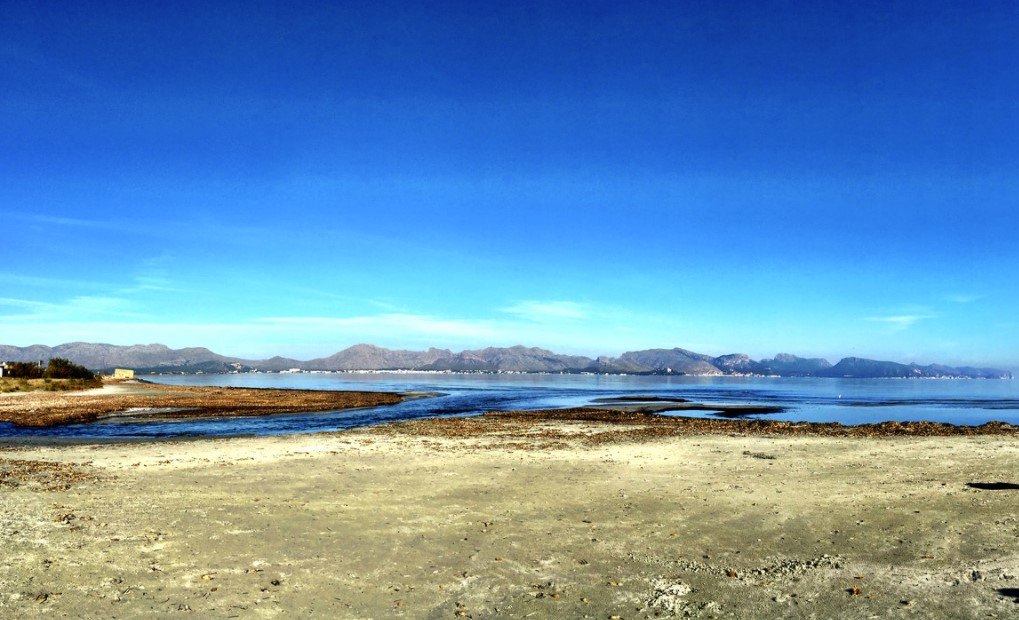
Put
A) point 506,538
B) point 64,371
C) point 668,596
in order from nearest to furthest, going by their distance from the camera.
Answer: point 668,596 → point 506,538 → point 64,371

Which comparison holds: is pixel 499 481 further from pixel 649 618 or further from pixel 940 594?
pixel 940 594

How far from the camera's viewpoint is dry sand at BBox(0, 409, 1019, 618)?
8.66m

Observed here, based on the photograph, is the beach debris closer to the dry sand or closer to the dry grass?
the dry sand

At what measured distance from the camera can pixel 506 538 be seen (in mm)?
11656

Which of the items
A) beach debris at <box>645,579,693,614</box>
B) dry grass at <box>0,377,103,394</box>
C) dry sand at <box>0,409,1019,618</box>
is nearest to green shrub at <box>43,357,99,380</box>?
dry grass at <box>0,377,103,394</box>

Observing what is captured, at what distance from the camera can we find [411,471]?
1897 centimetres

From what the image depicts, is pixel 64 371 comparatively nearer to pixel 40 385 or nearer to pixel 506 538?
pixel 40 385

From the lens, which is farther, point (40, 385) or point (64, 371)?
point (64, 371)

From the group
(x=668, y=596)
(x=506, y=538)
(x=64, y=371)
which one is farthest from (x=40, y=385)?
(x=668, y=596)

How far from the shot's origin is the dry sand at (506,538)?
8.66 m

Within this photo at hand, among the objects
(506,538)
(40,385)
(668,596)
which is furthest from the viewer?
(40,385)

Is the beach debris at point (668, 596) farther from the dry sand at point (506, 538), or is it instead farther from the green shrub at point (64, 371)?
the green shrub at point (64, 371)

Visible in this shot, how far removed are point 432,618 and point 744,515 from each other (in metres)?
7.99

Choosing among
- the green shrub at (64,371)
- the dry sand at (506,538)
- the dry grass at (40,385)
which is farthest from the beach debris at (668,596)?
the green shrub at (64,371)
